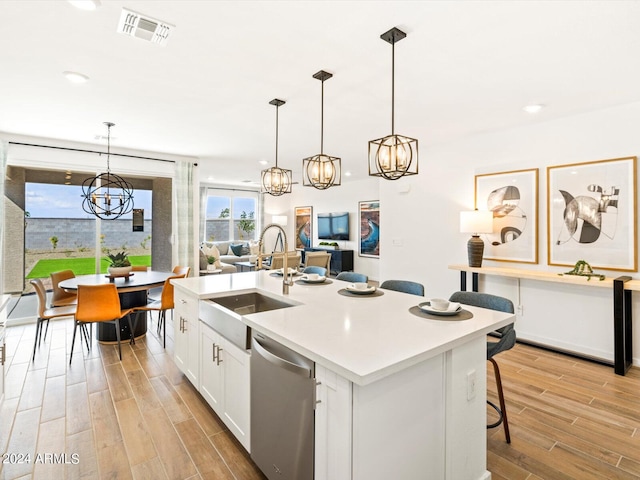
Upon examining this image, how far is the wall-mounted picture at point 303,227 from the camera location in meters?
9.71

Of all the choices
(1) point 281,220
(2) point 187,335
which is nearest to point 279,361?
(2) point 187,335

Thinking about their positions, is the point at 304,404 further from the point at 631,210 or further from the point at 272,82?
the point at 631,210

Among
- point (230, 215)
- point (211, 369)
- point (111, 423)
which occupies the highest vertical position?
point (230, 215)

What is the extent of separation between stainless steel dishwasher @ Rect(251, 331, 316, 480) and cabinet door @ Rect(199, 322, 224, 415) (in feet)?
1.66

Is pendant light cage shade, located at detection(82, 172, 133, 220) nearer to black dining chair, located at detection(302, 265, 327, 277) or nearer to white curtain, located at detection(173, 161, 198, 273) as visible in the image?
white curtain, located at detection(173, 161, 198, 273)

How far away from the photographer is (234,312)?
2.30 m

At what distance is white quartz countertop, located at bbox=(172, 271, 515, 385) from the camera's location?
1.25m

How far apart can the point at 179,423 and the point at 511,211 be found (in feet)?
13.2

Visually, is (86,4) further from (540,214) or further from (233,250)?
(233,250)

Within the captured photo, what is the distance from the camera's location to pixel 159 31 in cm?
206

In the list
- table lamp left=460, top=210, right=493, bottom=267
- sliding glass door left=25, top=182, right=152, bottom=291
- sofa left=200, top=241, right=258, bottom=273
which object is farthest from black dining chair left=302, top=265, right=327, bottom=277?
sofa left=200, top=241, right=258, bottom=273

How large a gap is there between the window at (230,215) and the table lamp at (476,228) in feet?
24.5

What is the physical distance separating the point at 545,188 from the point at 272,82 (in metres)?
3.16

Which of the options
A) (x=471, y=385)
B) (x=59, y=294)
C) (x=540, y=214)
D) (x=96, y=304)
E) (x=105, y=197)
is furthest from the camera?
(x=105, y=197)
